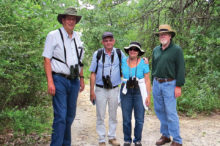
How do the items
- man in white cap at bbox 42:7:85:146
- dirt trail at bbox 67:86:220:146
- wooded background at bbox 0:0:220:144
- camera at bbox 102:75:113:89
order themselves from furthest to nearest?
dirt trail at bbox 67:86:220:146 < camera at bbox 102:75:113:89 < man in white cap at bbox 42:7:85:146 < wooded background at bbox 0:0:220:144

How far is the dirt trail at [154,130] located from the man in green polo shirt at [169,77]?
703mm

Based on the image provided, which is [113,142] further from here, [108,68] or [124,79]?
[108,68]

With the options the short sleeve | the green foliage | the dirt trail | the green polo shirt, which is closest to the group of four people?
the green polo shirt

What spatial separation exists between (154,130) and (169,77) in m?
1.82

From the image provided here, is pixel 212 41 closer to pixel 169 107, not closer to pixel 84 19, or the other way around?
pixel 169 107

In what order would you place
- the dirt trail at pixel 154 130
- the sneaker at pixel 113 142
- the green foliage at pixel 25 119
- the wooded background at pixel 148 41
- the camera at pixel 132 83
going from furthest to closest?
the dirt trail at pixel 154 130 → the sneaker at pixel 113 142 → the camera at pixel 132 83 → the wooded background at pixel 148 41 → the green foliage at pixel 25 119

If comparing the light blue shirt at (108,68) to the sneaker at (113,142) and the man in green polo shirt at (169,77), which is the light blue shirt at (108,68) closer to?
the man in green polo shirt at (169,77)

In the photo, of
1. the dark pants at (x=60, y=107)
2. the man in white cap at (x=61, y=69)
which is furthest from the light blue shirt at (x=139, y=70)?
the dark pants at (x=60, y=107)

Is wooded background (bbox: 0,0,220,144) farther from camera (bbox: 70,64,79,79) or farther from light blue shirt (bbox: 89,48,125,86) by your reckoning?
light blue shirt (bbox: 89,48,125,86)

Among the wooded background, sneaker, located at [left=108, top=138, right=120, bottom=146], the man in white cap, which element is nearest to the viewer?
the wooded background

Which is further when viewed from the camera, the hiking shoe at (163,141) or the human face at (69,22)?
the hiking shoe at (163,141)

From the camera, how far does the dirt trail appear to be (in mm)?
4789

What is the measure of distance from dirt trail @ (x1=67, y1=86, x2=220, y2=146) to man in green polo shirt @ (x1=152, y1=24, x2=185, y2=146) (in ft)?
2.30

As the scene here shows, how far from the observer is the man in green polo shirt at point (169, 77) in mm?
4164
